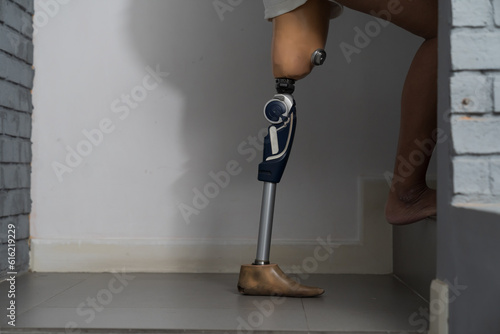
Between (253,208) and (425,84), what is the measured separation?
86 centimetres

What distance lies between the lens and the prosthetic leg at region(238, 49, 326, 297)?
168cm

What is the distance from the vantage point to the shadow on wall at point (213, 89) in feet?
7.11

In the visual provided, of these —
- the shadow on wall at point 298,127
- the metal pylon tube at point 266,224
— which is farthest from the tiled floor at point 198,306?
the shadow on wall at point 298,127

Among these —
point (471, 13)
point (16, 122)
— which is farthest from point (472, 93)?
point (16, 122)

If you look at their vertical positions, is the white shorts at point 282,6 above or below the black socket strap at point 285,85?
above

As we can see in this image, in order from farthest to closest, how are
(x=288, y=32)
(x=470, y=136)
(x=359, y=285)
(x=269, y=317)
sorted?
(x=359, y=285) < (x=288, y=32) < (x=269, y=317) < (x=470, y=136)

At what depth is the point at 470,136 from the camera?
1.22m

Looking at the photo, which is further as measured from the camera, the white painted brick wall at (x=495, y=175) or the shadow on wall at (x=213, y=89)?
the shadow on wall at (x=213, y=89)

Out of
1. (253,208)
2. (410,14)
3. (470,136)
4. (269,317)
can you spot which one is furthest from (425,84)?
(253,208)

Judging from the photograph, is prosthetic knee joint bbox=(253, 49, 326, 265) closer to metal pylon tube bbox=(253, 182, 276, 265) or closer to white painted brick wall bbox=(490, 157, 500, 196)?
metal pylon tube bbox=(253, 182, 276, 265)

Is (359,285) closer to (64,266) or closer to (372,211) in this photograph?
(372,211)

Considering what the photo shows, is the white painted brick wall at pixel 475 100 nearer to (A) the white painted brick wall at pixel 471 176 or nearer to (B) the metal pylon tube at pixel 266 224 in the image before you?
(A) the white painted brick wall at pixel 471 176

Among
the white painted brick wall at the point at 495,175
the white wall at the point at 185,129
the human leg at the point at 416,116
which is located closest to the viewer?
the white painted brick wall at the point at 495,175

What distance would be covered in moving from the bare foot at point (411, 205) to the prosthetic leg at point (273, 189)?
32 centimetres
